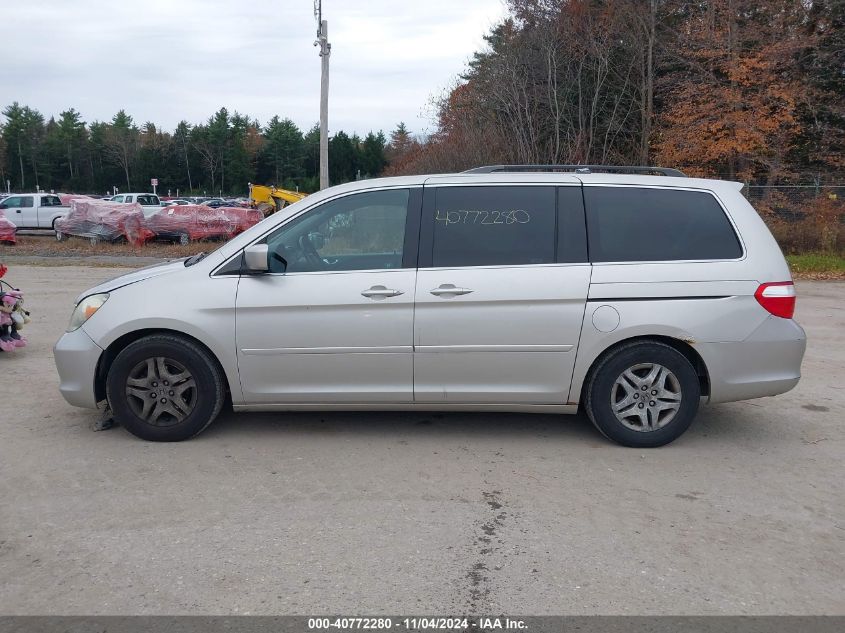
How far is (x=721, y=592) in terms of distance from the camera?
3260mm

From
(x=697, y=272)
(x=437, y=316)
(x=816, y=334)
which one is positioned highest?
(x=697, y=272)

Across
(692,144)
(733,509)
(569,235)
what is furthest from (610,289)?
(692,144)

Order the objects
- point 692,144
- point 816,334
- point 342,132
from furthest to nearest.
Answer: point 342,132 → point 692,144 → point 816,334

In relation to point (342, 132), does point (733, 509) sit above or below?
below

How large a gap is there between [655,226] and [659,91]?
2395 cm

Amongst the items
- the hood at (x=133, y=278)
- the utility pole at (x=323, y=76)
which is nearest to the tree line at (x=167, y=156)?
the utility pole at (x=323, y=76)

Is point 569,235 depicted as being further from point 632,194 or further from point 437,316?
point 437,316

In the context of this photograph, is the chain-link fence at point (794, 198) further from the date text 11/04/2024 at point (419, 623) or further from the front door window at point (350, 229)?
the date text 11/04/2024 at point (419, 623)

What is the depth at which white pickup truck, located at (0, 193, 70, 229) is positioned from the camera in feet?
102

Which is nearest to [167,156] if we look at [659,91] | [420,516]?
[659,91]

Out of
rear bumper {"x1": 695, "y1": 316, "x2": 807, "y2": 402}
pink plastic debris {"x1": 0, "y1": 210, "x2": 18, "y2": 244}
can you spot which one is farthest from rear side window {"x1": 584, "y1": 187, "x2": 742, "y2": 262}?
pink plastic debris {"x1": 0, "y1": 210, "x2": 18, "y2": 244}

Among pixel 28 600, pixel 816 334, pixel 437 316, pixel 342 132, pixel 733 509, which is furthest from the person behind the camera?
pixel 342 132

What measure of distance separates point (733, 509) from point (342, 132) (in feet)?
339

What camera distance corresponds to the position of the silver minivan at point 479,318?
16.2 ft
